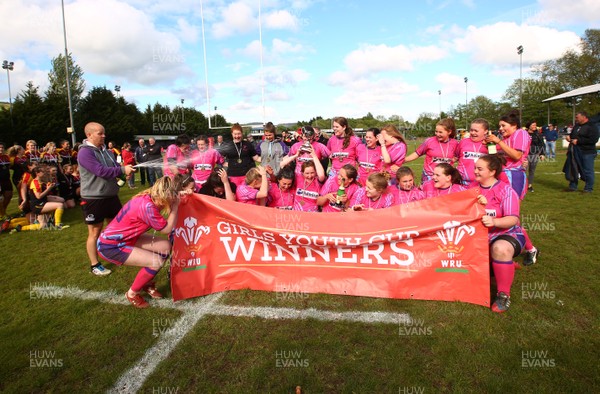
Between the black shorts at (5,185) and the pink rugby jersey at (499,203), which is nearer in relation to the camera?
the pink rugby jersey at (499,203)


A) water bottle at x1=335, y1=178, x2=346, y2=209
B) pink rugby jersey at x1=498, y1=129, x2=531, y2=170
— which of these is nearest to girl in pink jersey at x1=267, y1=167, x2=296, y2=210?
water bottle at x1=335, y1=178, x2=346, y2=209

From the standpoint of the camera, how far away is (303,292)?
174 inches

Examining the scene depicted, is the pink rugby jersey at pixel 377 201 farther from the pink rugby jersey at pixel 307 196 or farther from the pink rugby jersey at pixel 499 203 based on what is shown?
the pink rugby jersey at pixel 499 203

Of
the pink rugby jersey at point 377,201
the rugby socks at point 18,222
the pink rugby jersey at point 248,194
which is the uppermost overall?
the pink rugby jersey at point 248,194

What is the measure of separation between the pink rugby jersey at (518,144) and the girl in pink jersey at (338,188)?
2.50m

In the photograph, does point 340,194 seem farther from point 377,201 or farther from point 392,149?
point 392,149

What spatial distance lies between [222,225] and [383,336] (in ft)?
7.52

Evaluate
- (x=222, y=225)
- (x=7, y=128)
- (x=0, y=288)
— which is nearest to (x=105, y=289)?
(x=0, y=288)

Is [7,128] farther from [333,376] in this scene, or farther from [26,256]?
[333,376]

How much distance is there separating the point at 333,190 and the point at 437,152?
194 centimetres

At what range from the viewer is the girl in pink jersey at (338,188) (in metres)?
5.26

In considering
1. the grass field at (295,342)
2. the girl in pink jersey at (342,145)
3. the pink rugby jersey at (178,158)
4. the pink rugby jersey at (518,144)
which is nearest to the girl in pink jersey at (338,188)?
the girl in pink jersey at (342,145)

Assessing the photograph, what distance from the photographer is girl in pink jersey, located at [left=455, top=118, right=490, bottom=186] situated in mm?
5450

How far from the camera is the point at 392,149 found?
6.23 meters
